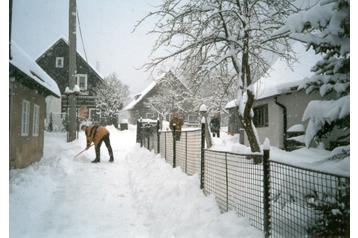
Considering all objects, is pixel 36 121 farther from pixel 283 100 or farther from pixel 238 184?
pixel 283 100

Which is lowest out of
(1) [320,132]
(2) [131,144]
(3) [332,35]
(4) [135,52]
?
(2) [131,144]

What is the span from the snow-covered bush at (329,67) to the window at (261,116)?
0.82 meters

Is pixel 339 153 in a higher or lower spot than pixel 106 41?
lower

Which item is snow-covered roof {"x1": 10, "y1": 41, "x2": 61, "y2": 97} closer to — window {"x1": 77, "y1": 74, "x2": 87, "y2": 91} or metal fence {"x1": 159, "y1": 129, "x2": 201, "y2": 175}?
window {"x1": 77, "y1": 74, "x2": 87, "y2": 91}

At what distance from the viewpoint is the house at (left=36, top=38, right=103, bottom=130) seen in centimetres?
359

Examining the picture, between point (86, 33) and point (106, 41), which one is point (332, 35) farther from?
point (86, 33)

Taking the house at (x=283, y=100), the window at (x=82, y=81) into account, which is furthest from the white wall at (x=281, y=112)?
the window at (x=82, y=81)

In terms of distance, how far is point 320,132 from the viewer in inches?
79.4

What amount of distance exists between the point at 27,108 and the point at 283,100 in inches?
148

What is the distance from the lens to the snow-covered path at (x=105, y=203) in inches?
114

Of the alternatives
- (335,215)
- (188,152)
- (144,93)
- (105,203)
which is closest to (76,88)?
(144,93)

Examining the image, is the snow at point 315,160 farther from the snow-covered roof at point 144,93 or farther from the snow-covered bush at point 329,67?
the snow-covered roof at point 144,93

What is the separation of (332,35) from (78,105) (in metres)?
2.80

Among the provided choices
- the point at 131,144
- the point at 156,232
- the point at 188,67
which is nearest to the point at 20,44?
the point at 188,67
